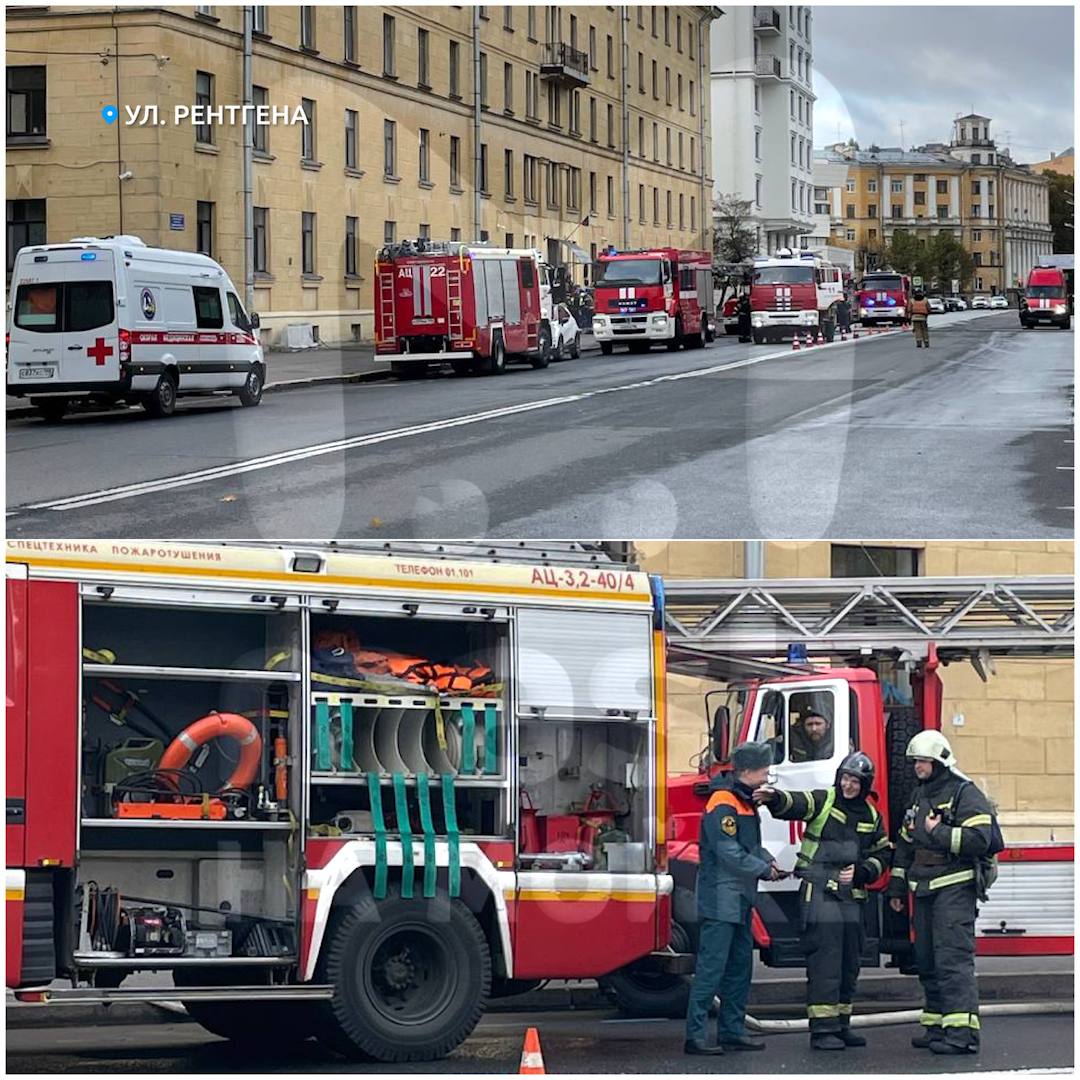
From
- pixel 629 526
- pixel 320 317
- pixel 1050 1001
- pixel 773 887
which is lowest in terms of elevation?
pixel 1050 1001

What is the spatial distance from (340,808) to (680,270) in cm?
2073

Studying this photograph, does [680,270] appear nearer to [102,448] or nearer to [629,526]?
[102,448]

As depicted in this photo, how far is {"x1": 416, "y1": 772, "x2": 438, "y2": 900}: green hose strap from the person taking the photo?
8.70 metres

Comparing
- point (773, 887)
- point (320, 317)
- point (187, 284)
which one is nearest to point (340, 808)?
point (773, 887)

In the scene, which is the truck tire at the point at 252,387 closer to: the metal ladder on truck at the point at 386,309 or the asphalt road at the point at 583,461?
the asphalt road at the point at 583,461

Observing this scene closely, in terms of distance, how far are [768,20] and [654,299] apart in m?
23.3

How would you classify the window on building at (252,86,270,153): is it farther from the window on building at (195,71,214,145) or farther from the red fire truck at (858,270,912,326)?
the red fire truck at (858,270,912,326)

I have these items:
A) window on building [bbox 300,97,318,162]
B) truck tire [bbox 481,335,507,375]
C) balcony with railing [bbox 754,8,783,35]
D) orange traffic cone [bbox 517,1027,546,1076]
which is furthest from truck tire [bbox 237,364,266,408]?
orange traffic cone [bbox 517,1027,546,1076]

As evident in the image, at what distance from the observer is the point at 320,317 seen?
27.4 meters

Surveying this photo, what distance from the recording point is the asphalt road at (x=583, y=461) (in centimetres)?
1332

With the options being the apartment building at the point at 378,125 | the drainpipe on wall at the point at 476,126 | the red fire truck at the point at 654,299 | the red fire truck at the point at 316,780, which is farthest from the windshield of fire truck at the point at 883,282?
the red fire truck at the point at 316,780

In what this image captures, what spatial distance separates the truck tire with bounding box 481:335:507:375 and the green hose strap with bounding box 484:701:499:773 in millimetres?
24067

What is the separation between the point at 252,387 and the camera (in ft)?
87.5

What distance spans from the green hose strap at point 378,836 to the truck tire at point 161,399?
652 inches
